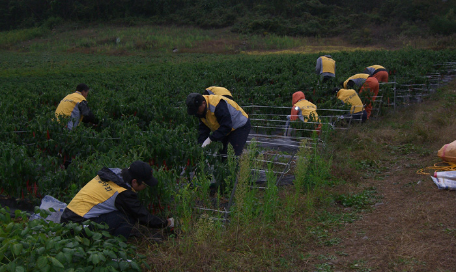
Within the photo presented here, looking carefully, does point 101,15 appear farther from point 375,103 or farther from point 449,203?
point 449,203

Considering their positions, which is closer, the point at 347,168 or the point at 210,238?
the point at 210,238

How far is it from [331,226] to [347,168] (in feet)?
6.45

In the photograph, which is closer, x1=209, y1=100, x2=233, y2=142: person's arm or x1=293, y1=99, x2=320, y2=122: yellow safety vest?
x1=209, y1=100, x2=233, y2=142: person's arm

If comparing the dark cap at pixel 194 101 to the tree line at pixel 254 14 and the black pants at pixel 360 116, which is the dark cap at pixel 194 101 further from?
the tree line at pixel 254 14

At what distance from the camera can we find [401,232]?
421cm

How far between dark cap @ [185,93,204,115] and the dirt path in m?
2.63

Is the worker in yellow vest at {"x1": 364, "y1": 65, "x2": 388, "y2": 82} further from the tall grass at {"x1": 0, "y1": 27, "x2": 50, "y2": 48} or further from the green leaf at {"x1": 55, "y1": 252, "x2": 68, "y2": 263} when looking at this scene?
the tall grass at {"x1": 0, "y1": 27, "x2": 50, "y2": 48}

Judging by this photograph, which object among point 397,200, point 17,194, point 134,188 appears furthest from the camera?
point 17,194

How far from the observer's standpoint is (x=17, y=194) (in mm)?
5594

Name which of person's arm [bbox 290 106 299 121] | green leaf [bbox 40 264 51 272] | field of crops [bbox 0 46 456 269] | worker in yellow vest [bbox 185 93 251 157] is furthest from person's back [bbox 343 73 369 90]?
green leaf [bbox 40 264 51 272]

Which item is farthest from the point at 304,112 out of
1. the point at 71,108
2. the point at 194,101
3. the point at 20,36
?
the point at 20,36

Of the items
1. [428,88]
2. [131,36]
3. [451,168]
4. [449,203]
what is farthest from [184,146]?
[131,36]

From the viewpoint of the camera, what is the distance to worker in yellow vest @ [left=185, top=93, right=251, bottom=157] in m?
5.84

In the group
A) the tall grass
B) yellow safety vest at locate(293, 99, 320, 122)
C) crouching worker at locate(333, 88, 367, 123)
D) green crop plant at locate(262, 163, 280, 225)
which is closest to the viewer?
green crop plant at locate(262, 163, 280, 225)
